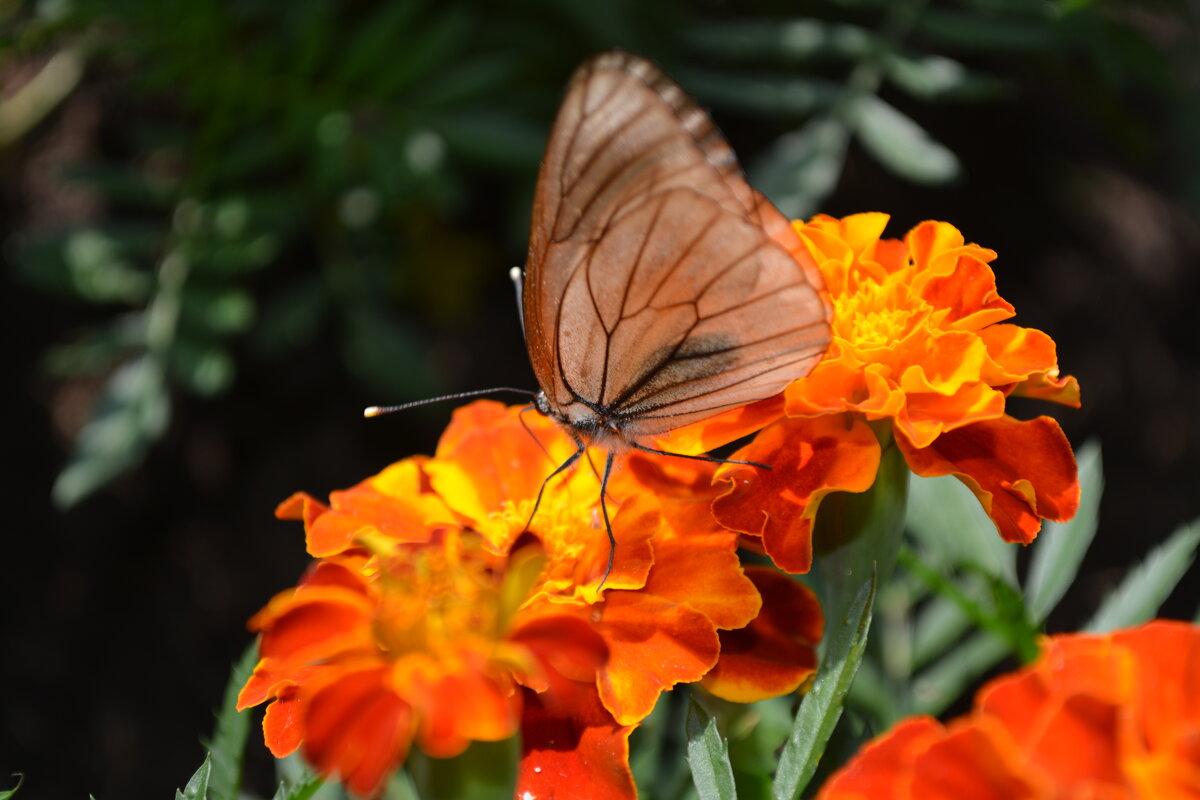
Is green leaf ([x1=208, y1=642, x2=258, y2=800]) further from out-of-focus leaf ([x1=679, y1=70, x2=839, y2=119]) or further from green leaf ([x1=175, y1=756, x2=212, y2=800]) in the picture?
out-of-focus leaf ([x1=679, y1=70, x2=839, y2=119])

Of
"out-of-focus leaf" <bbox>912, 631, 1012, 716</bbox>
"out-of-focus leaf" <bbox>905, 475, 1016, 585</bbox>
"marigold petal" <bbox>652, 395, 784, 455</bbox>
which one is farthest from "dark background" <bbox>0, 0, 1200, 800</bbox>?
"marigold petal" <bbox>652, 395, 784, 455</bbox>

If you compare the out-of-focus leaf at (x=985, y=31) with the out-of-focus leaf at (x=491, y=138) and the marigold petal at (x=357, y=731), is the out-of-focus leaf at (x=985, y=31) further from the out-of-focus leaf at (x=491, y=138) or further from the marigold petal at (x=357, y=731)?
the marigold petal at (x=357, y=731)

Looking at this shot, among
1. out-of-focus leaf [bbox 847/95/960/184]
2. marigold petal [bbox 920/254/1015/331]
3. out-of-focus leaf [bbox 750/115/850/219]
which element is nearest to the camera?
marigold petal [bbox 920/254/1015/331]

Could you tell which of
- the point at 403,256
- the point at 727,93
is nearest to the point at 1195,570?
the point at 727,93

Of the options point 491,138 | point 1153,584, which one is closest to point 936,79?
point 491,138

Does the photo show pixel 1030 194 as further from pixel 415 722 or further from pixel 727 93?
pixel 415 722

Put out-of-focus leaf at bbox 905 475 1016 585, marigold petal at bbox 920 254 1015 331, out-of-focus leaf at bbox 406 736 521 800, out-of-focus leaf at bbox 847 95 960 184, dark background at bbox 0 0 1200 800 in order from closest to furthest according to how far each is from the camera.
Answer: out-of-focus leaf at bbox 406 736 521 800
marigold petal at bbox 920 254 1015 331
out-of-focus leaf at bbox 905 475 1016 585
out-of-focus leaf at bbox 847 95 960 184
dark background at bbox 0 0 1200 800

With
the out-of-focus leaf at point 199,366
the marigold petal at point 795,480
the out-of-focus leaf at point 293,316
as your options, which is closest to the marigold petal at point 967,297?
the marigold petal at point 795,480
